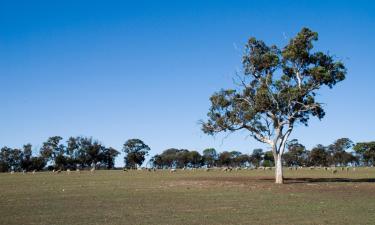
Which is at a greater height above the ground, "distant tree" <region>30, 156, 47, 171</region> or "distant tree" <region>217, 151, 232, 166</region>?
"distant tree" <region>217, 151, 232, 166</region>

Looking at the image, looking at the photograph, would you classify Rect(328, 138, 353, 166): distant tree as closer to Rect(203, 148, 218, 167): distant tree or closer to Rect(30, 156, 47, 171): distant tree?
Rect(203, 148, 218, 167): distant tree

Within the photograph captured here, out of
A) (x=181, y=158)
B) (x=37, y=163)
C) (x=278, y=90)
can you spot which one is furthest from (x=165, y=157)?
(x=278, y=90)

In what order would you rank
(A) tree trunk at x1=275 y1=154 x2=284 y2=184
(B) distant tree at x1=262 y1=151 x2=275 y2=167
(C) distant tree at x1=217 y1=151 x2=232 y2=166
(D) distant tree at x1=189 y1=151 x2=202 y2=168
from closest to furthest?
(A) tree trunk at x1=275 y1=154 x2=284 y2=184 < (B) distant tree at x1=262 y1=151 x2=275 y2=167 < (D) distant tree at x1=189 y1=151 x2=202 y2=168 < (C) distant tree at x1=217 y1=151 x2=232 y2=166

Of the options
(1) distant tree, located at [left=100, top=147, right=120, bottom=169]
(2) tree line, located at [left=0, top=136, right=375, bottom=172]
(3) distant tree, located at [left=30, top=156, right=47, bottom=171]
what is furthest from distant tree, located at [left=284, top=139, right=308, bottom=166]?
(3) distant tree, located at [left=30, top=156, right=47, bottom=171]

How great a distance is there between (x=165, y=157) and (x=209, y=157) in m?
18.2

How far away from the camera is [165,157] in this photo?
19638 centimetres

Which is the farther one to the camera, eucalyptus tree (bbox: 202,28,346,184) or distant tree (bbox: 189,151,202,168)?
distant tree (bbox: 189,151,202,168)

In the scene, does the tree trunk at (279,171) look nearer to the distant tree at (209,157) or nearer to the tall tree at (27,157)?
the tall tree at (27,157)

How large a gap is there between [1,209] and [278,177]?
30.2m

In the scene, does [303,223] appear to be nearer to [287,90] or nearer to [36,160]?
[287,90]

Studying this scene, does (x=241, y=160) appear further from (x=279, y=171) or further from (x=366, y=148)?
(x=279, y=171)

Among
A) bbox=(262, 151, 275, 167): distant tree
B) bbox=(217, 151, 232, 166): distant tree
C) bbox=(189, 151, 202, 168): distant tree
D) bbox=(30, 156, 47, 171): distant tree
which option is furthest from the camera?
bbox=(217, 151, 232, 166): distant tree

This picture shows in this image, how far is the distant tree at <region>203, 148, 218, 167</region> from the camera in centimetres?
19238

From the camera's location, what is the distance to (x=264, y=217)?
17828mm
